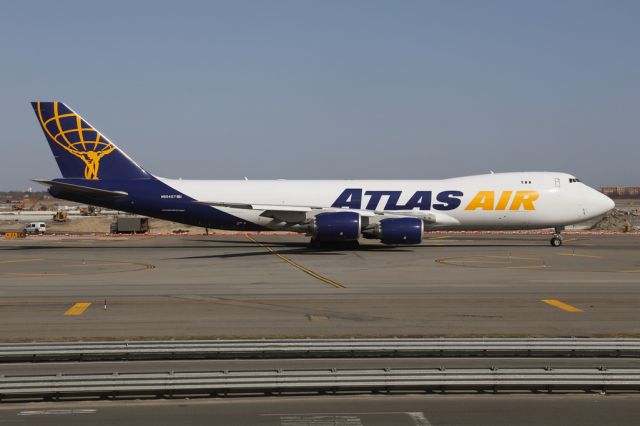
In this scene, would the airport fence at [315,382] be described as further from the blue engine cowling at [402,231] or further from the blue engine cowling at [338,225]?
the blue engine cowling at [338,225]

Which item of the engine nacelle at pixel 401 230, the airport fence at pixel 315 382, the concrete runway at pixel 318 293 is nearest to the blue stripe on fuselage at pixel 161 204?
the concrete runway at pixel 318 293

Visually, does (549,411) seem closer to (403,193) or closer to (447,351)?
(447,351)

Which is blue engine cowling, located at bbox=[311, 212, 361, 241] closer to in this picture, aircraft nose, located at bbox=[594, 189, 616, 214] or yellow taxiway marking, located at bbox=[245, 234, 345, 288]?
yellow taxiway marking, located at bbox=[245, 234, 345, 288]

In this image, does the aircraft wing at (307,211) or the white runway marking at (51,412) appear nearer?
the white runway marking at (51,412)

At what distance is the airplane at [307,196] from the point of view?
47.6 metres

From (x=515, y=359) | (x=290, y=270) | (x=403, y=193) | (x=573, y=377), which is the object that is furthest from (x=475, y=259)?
→ (x=573, y=377)

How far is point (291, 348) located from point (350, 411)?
11.5ft

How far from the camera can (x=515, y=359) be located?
15.3 metres

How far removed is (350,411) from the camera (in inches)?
464

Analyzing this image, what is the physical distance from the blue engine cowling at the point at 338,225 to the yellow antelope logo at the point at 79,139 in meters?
16.8

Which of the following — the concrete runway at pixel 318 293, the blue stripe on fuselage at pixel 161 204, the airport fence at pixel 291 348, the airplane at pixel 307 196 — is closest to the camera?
the airport fence at pixel 291 348

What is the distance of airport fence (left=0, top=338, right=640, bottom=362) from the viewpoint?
14.8m

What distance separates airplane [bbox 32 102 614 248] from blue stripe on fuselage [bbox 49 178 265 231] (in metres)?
0.07

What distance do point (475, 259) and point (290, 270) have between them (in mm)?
12622
